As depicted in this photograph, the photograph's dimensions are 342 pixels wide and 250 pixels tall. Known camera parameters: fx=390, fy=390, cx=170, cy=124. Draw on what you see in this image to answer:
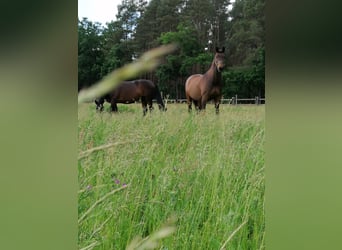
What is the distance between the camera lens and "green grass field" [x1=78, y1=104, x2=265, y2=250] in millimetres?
1211

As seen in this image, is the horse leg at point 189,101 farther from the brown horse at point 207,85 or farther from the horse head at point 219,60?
the horse head at point 219,60

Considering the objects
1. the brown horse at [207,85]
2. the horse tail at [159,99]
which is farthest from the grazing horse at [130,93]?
the brown horse at [207,85]

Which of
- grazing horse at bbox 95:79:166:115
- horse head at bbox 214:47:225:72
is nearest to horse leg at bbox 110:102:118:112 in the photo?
grazing horse at bbox 95:79:166:115

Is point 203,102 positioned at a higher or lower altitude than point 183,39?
lower

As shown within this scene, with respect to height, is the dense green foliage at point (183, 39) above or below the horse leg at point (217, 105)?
above

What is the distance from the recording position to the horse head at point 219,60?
1.22 m

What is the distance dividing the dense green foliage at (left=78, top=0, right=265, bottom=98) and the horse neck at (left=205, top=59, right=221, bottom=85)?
0.06ft

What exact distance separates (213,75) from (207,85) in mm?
38

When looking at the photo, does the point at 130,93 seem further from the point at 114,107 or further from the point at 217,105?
→ the point at 217,105

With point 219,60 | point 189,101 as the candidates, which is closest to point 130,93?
point 189,101

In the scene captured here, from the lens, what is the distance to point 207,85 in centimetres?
124

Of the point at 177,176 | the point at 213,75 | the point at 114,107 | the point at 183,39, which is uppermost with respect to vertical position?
the point at 183,39

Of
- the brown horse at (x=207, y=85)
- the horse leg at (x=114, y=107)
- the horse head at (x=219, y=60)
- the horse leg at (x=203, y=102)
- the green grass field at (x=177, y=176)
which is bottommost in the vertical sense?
the green grass field at (x=177, y=176)
